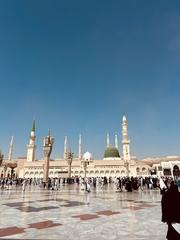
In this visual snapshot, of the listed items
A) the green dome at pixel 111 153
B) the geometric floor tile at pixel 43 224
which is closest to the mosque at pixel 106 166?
the green dome at pixel 111 153

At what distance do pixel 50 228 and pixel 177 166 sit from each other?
63.0 metres

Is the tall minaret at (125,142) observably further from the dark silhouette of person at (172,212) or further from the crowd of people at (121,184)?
the dark silhouette of person at (172,212)

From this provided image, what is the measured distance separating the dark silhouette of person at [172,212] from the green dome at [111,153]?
72482mm

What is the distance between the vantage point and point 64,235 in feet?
15.0

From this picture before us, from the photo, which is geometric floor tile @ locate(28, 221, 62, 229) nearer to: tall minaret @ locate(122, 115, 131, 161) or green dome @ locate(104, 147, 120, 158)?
tall minaret @ locate(122, 115, 131, 161)

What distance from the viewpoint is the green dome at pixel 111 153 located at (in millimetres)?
75500

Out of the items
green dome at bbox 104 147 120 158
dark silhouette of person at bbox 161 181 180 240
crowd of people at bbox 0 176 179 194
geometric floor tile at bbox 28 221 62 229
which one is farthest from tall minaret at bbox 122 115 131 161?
dark silhouette of person at bbox 161 181 180 240

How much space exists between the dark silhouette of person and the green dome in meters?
72.5

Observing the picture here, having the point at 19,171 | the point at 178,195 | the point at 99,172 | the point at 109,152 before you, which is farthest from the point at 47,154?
the point at 109,152

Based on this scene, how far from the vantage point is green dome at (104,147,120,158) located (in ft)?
248

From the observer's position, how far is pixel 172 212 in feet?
12.2

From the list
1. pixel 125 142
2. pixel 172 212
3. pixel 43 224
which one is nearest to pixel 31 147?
pixel 125 142

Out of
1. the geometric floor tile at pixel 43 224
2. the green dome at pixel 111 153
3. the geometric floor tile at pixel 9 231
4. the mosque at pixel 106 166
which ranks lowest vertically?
the geometric floor tile at pixel 9 231

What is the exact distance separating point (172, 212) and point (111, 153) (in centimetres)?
7307
